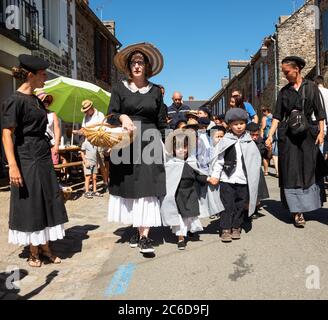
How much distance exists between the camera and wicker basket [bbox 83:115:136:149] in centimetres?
389

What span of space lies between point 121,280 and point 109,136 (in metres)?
1.34

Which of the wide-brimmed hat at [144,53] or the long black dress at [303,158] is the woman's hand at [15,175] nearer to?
the wide-brimmed hat at [144,53]

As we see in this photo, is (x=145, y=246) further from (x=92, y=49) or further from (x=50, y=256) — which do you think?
(x=92, y=49)

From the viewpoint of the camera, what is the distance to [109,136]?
3877 mm

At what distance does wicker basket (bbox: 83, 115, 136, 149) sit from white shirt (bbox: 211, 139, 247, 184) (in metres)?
1.27

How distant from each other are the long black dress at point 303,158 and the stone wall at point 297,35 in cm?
1830

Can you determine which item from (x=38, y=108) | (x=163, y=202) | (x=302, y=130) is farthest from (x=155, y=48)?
(x=302, y=130)

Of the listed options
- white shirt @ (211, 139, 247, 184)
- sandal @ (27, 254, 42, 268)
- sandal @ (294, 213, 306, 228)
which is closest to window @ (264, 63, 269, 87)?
sandal @ (294, 213, 306, 228)

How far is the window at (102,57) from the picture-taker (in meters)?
18.4

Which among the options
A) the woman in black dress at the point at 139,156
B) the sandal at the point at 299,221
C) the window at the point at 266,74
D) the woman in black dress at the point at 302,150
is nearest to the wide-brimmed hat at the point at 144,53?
the woman in black dress at the point at 139,156

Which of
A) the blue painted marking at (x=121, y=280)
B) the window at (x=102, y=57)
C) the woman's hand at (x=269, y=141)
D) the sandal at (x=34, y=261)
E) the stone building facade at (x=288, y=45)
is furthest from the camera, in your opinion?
the stone building facade at (x=288, y=45)

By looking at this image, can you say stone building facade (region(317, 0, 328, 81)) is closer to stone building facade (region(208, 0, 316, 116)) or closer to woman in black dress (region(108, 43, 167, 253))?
stone building facade (region(208, 0, 316, 116))

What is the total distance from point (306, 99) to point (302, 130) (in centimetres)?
45
